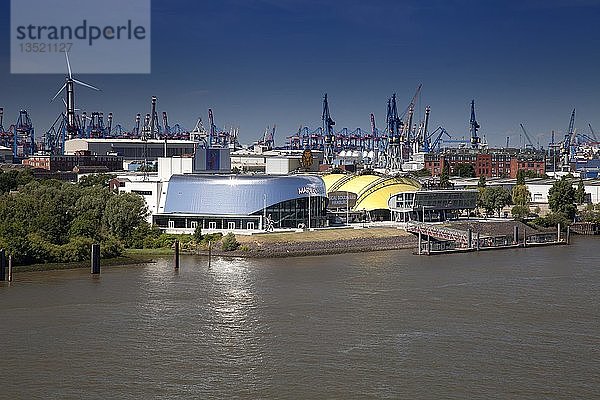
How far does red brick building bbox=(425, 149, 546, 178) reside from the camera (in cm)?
3089

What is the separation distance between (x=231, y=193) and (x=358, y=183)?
3914 millimetres

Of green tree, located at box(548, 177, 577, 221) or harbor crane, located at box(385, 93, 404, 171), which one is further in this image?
harbor crane, located at box(385, 93, 404, 171)

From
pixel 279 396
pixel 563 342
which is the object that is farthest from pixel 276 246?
pixel 279 396

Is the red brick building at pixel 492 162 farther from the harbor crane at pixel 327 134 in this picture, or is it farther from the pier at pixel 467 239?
the pier at pixel 467 239

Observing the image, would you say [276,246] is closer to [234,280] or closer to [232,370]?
[234,280]

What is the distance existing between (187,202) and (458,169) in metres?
17.4

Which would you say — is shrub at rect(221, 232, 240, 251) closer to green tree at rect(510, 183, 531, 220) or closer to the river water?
the river water

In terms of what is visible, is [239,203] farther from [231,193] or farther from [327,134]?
[327,134]

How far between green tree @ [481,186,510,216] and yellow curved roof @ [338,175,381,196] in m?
2.35

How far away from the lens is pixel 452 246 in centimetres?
1316

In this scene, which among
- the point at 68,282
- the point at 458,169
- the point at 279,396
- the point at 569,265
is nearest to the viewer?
the point at 279,396

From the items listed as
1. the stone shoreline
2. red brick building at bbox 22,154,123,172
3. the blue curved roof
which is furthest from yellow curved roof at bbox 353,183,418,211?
red brick building at bbox 22,154,123,172

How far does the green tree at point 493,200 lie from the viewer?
18234 millimetres

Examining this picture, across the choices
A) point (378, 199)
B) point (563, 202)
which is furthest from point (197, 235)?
point (563, 202)
